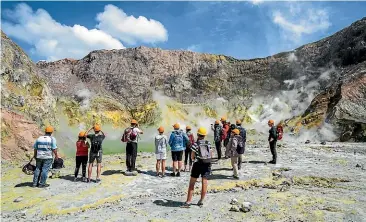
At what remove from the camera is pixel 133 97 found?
92875mm

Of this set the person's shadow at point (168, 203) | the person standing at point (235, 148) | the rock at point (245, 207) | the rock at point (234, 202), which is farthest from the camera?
the person standing at point (235, 148)

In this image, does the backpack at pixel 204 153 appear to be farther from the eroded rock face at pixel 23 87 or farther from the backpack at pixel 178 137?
the eroded rock face at pixel 23 87

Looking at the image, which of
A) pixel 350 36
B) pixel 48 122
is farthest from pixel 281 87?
pixel 48 122

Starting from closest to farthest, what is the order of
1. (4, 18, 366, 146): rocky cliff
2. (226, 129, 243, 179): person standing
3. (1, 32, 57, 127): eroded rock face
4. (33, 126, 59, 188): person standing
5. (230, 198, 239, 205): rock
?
(230, 198, 239, 205): rock
(33, 126, 59, 188): person standing
(226, 129, 243, 179): person standing
(1, 32, 57, 127): eroded rock face
(4, 18, 366, 146): rocky cliff

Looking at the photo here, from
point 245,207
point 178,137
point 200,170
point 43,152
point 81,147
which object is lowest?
point 245,207

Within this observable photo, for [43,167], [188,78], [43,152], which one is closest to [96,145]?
[43,152]

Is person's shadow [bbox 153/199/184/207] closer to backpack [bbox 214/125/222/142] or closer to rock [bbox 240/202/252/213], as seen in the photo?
rock [bbox 240/202/252/213]

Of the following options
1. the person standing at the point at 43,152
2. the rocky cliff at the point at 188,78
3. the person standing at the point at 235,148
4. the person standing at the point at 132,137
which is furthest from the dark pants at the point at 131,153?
the rocky cliff at the point at 188,78

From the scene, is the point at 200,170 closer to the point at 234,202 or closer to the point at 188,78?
the point at 234,202

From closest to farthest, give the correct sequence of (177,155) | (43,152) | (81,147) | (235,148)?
(43,152)
(235,148)
(81,147)
(177,155)

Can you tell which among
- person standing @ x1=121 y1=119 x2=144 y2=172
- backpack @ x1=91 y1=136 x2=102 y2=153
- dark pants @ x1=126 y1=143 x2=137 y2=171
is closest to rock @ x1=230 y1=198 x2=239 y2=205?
person standing @ x1=121 y1=119 x2=144 y2=172

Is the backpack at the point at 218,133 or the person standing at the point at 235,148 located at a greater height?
the backpack at the point at 218,133

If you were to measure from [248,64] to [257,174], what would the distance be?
88417 mm

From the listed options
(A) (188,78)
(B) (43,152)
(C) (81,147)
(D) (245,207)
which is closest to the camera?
(D) (245,207)
